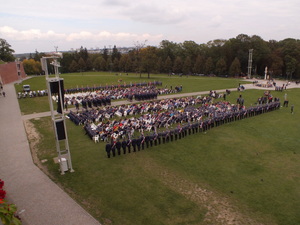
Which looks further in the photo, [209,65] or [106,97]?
[209,65]

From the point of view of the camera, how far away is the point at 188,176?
39.5ft

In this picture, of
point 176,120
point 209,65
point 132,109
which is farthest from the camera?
point 209,65

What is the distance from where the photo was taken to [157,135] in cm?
1584

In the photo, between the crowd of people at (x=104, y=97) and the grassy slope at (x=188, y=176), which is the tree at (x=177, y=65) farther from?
the grassy slope at (x=188, y=176)

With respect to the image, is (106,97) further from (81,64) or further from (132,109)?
(81,64)

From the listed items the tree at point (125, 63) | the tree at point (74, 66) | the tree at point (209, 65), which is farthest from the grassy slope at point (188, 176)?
the tree at point (74, 66)

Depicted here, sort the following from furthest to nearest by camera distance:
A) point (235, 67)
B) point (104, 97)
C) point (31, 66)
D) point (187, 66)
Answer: point (31, 66) < point (187, 66) < point (235, 67) < point (104, 97)

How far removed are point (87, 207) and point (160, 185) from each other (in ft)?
11.8

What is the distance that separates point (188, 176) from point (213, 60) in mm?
61076

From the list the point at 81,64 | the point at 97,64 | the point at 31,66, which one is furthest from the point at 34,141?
the point at 97,64

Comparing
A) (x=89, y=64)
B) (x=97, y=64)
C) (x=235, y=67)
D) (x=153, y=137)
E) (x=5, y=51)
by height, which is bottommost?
(x=153, y=137)

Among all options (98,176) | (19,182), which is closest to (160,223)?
(98,176)

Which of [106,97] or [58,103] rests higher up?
[58,103]

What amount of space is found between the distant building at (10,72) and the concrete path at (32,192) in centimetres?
3868
